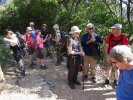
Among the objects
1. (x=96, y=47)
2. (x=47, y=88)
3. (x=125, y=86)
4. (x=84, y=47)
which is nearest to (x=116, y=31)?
(x=96, y=47)

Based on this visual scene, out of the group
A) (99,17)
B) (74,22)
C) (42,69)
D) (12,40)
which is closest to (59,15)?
(74,22)

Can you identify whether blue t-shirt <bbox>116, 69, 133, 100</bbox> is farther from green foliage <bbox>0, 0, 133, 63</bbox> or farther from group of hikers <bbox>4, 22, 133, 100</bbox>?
green foliage <bbox>0, 0, 133, 63</bbox>

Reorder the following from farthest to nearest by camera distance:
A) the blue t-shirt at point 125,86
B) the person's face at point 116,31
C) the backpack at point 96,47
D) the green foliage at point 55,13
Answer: the green foliage at point 55,13
the backpack at point 96,47
the person's face at point 116,31
the blue t-shirt at point 125,86

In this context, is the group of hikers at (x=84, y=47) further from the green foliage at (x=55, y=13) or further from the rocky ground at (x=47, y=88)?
the green foliage at (x=55, y=13)

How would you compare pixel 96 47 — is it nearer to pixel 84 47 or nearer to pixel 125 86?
pixel 84 47

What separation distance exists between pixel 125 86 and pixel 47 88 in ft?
17.4

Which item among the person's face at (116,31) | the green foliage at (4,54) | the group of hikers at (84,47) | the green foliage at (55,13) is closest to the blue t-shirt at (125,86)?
the group of hikers at (84,47)

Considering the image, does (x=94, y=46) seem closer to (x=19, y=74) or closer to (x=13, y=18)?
(x=19, y=74)

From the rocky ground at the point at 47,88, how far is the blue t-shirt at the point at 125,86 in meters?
4.46

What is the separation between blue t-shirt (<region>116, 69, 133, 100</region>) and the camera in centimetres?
383

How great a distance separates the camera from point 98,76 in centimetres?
1076

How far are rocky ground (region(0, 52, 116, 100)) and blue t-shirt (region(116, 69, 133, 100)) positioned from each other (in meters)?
4.46

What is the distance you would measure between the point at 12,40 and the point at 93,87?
2598mm

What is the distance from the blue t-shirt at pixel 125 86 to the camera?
12.6 feet
